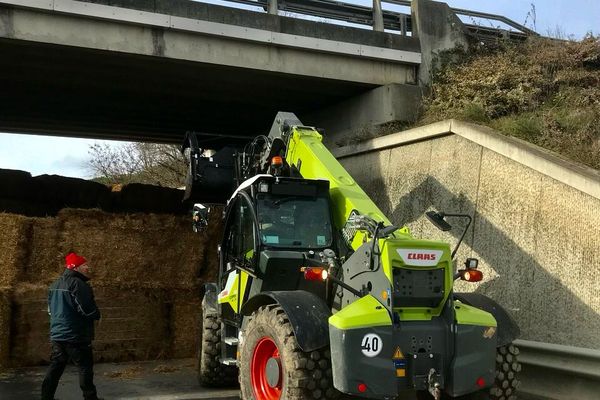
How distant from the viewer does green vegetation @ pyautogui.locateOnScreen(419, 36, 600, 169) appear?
886 centimetres

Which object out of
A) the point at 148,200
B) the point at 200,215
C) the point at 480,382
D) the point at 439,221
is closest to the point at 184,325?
the point at 148,200

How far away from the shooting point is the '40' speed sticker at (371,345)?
508 centimetres

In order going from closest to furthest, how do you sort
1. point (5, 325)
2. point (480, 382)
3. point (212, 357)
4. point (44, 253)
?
1. point (480, 382)
2. point (212, 357)
3. point (5, 325)
4. point (44, 253)

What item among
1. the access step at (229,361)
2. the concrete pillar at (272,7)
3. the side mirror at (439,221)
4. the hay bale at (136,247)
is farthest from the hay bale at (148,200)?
the side mirror at (439,221)

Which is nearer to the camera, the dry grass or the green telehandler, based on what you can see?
the green telehandler

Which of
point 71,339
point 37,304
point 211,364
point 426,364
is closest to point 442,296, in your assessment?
point 426,364

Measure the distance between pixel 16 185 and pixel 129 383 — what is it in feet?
20.6

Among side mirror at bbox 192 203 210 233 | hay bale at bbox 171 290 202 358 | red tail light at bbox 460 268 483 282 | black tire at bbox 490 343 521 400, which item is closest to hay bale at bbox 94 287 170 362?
hay bale at bbox 171 290 202 358

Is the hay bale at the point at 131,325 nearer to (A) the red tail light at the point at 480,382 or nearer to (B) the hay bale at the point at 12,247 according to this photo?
(B) the hay bale at the point at 12,247

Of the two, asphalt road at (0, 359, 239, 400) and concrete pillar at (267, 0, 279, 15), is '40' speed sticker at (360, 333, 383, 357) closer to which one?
asphalt road at (0, 359, 239, 400)

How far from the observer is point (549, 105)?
33.4ft

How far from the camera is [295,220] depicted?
273 inches

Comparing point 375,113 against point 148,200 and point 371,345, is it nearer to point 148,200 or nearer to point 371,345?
point 148,200

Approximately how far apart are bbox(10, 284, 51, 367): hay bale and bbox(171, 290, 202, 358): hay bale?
1.99 metres
